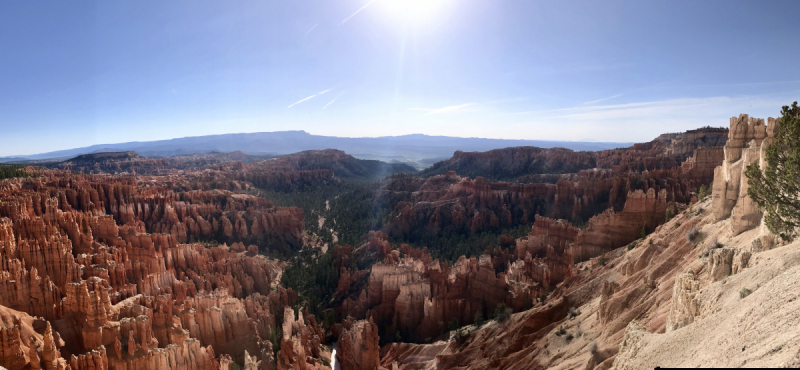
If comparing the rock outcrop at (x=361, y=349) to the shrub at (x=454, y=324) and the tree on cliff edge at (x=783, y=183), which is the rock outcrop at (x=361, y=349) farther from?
the tree on cliff edge at (x=783, y=183)

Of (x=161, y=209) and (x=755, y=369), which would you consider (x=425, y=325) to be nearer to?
(x=755, y=369)

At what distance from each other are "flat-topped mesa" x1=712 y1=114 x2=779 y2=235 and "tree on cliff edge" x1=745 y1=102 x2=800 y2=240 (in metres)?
2.05

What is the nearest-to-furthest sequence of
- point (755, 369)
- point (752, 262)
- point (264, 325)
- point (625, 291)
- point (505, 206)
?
1. point (755, 369)
2. point (752, 262)
3. point (625, 291)
4. point (264, 325)
5. point (505, 206)

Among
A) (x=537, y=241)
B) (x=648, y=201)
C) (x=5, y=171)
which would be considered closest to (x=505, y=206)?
(x=537, y=241)

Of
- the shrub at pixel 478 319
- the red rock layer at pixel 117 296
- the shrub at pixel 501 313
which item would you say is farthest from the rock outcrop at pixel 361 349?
the shrub at pixel 501 313

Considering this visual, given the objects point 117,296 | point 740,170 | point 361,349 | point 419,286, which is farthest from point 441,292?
point 117,296

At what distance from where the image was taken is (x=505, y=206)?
6075 centimetres

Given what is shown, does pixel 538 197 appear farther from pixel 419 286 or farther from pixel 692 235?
pixel 692 235

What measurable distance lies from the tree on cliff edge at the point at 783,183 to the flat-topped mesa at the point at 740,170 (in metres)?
2.05

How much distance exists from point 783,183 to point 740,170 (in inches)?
216

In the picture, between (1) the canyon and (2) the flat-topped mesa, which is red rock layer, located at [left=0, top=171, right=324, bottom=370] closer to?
(1) the canyon

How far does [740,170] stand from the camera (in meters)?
16.8

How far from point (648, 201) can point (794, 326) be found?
105ft

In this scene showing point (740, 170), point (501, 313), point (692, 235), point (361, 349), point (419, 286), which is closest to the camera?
point (740, 170)
